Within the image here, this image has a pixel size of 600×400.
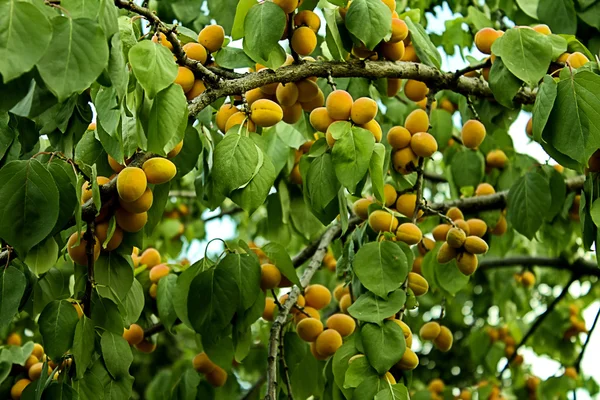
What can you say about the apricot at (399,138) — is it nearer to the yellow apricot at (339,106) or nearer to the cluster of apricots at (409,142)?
the cluster of apricots at (409,142)

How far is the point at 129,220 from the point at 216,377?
0.73 metres

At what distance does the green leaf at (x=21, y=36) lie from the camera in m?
0.90

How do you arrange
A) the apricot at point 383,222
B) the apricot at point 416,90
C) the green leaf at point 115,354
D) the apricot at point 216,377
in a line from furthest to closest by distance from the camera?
the apricot at point 216,377, the apricot at point 416,90, the apricot at point 383,222, the green leaf at point 115,354

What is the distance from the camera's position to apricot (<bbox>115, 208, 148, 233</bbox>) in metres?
1.36

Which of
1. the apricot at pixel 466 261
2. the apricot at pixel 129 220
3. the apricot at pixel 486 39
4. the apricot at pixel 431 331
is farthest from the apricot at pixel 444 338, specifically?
the apricot at pixel 129 220

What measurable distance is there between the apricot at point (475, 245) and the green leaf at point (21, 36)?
107cm

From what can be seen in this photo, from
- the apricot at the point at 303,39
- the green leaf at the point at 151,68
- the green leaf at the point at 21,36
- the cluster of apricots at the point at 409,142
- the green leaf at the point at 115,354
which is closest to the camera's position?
the green leaf at the point at 21,36

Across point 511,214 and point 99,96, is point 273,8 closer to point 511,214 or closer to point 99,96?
point 99,96

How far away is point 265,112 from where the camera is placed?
1.43 meters

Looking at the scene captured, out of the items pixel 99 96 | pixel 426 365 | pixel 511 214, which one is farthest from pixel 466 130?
pixel 426 365

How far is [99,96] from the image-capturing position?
4.14ft

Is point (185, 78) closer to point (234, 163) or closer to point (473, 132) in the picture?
point (234, 163)

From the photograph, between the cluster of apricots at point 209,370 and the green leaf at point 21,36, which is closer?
the green leaf at point 21,36

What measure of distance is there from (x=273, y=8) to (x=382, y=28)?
0.21 meters
